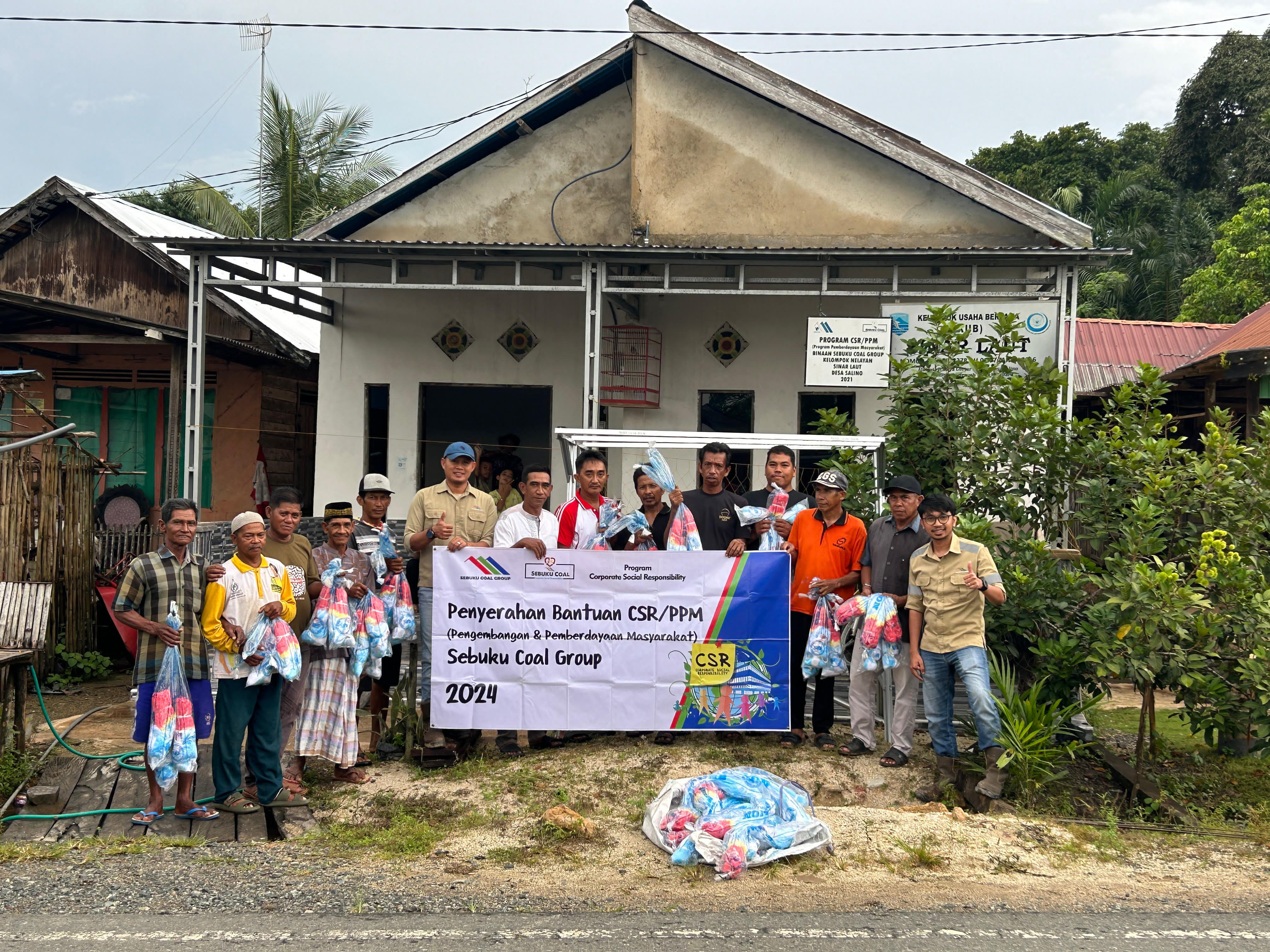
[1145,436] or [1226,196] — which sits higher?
[1226,196]

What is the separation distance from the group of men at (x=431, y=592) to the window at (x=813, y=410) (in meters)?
5.02

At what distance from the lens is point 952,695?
254 inches

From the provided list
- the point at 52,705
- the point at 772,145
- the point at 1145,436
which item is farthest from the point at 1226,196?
the point at 52,705

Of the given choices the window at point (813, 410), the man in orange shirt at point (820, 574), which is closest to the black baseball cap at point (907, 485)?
the man in orange shirt at point (820, 574)

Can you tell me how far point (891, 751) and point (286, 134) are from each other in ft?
75.7

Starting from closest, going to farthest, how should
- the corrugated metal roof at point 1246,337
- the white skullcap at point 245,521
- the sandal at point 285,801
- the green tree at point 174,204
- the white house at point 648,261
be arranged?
1. the white skullcap at point 245,521
2. the sandal at point 285,801
3. the white house at point 648,261
4. the corrugated metal roof at point 1246,337
5. the green tree at point 174,204

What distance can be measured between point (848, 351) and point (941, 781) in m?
5.53

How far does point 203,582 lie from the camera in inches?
233

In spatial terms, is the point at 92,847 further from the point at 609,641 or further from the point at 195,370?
the point at 195,370

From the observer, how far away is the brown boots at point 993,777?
611cm

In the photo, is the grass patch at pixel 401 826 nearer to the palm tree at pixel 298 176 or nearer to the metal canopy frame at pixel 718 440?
the metal canopy frame at pixel 718 440

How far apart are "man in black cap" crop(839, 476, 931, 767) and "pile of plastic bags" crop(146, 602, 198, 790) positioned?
12.8 ft

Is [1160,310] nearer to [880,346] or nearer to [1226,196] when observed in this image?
[1226,196]

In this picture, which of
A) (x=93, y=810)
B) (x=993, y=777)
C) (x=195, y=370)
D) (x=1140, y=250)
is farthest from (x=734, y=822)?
(x=1140, y=250)
